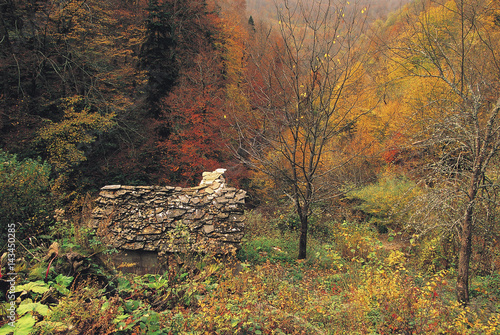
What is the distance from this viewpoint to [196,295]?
4.04 metres

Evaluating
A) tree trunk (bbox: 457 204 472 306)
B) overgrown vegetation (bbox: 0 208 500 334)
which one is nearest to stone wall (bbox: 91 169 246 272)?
overgrown vegetation (bbox: 0 208 500 334)

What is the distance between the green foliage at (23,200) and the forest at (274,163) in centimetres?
4

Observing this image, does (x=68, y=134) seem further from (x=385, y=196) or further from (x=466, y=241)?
(x=466, y=241)

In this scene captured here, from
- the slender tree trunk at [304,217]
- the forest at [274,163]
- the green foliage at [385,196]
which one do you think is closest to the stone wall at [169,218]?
the forest at [274,163]

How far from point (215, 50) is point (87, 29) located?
933 cm

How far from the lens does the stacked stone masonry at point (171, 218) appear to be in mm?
6500

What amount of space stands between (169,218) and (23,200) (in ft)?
11.6

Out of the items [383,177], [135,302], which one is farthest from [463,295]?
[383,177]

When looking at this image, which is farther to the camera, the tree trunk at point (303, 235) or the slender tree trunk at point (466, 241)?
the tree trunk at point (303, 235)

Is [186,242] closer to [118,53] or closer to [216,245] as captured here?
[216,245]

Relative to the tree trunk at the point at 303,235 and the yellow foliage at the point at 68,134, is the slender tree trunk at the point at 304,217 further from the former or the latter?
the yellow foliage at the point at 68,134

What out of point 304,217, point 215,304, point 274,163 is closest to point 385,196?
point 274,163

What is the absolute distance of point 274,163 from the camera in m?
8.43

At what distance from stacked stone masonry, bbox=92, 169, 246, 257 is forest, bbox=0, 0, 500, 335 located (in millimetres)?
501
